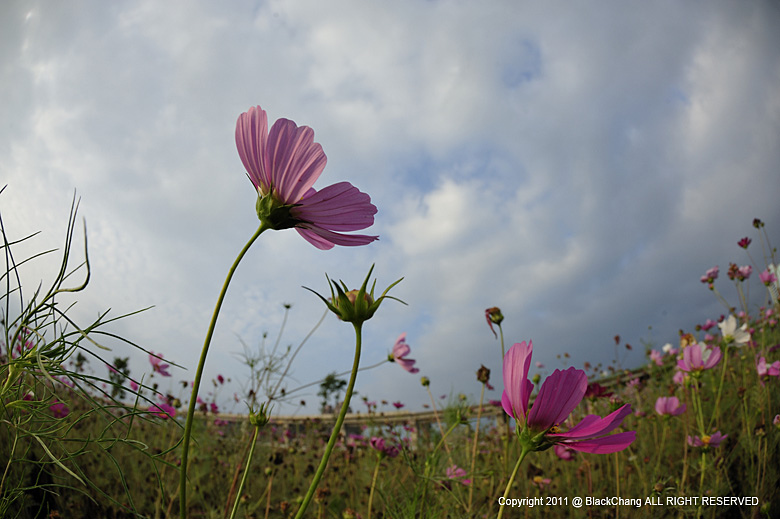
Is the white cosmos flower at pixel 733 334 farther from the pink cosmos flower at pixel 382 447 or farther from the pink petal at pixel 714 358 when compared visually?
the pink cosmos flower at pixel 382 447

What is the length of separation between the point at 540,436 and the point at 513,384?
0.06m

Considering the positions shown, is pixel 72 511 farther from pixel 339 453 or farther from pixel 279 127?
pixel 279 127

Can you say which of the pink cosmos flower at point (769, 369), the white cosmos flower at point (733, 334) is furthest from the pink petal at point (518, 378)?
the white cosmos flower at point (733, 334)

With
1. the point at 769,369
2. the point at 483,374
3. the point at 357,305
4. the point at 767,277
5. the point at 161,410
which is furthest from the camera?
the point at 767,277

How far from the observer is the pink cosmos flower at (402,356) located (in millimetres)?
1538

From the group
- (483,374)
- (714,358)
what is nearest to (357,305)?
(483,374)

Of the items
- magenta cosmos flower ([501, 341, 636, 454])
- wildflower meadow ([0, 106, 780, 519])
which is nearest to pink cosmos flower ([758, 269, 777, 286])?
wildflower meadow ([0, 106, 780, 519])

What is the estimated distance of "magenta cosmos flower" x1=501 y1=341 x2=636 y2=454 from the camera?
0.52 meters

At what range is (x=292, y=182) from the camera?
54cm

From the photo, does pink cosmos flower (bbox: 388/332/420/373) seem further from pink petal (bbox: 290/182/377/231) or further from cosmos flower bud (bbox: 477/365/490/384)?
pink petal (bbox: 290/182/377/231)

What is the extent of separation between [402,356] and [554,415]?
1074 millimetres

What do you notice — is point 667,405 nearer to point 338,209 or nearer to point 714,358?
point 714,358

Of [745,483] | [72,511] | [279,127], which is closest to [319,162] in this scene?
[279,127]

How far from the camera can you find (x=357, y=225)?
56 cm
